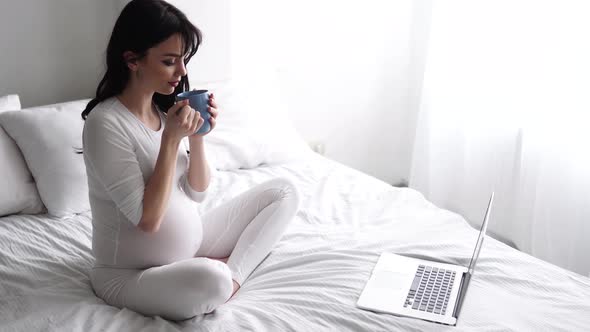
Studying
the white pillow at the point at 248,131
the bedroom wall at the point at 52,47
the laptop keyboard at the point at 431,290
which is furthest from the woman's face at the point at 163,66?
the bedroom wall at the point at 52,47

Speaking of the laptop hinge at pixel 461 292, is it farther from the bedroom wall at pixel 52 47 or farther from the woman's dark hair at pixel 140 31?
the bedroom wall at pixel 52 47

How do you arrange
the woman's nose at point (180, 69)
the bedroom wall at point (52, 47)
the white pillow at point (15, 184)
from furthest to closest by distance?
the bedroom wall at point (52, 47), the white pillow at point (15, 184), the woman's nose at point (180, 69)

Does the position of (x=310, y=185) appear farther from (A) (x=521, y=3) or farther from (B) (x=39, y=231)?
(A) (x=521, y=3)

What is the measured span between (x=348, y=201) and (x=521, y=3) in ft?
3.88

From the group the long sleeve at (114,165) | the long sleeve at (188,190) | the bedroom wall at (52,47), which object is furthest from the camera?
the bedroom wall at (52,47)

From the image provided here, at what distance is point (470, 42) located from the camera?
2900mm

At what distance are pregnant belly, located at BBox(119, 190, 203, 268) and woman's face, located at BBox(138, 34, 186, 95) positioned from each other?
27 centimetres

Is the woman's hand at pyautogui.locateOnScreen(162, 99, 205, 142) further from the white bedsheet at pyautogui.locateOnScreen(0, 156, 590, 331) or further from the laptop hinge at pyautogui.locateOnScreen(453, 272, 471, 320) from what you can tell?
the laptop hinge at pyautogui.locateOnScreen(453, 272, 471, 320)

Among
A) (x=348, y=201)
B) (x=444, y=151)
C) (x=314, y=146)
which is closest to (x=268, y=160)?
(x=348, y=201)

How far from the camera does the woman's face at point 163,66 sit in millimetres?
1500

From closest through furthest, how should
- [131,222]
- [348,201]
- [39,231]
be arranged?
[131,222], [39,231], [348,201]

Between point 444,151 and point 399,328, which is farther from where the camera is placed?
point 444,151

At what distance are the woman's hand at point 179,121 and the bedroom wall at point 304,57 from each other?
123 cm

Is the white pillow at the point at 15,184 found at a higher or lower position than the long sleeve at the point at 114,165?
lower
